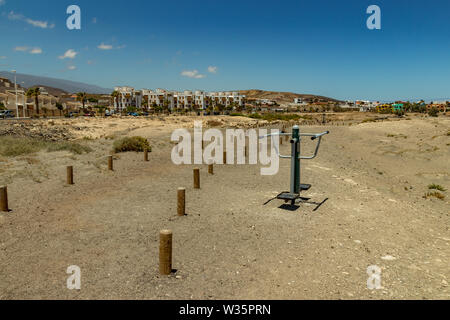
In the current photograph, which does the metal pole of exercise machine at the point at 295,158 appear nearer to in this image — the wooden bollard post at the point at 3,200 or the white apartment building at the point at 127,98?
the wooden bollard post at the point at 3,200

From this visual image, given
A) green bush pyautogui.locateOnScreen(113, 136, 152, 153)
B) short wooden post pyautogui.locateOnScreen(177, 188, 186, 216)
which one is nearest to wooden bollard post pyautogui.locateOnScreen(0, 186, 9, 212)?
short wooden post pyautogui.locateOnScreen(177, 188, 186, 216)

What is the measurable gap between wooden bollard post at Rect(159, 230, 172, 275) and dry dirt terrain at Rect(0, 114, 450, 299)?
0.17 metres

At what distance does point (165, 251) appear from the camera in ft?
20.7

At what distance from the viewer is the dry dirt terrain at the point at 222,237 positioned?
6059 mm

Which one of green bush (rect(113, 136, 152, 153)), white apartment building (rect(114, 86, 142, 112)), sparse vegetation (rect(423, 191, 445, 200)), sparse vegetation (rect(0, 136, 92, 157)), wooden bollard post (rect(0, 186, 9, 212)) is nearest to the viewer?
wooden bollard post (rect(0, 186, 9, 212))

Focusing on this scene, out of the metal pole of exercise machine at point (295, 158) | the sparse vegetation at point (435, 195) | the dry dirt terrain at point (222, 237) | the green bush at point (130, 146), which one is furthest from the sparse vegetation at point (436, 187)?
the green bush at point (130, 146)

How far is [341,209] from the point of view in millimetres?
10852

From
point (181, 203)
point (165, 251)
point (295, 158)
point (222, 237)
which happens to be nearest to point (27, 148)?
point (181, 203)

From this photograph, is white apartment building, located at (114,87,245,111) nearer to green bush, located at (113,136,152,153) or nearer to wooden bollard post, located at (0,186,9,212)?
green bush, located at (113,136,152,153)

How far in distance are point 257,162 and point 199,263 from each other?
13.6 metres

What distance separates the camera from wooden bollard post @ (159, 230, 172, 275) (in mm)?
6258
